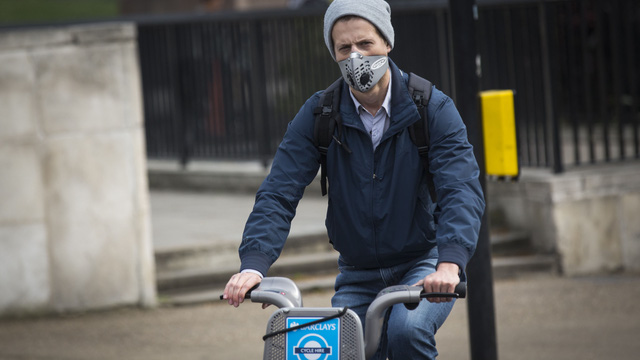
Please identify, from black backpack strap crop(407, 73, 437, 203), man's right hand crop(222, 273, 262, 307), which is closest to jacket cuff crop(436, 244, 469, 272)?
black backpack strap crop(407, 73, 437, 203)

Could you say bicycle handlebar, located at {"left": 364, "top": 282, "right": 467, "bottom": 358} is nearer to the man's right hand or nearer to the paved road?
the man's right hand

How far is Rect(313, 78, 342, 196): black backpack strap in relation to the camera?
3.48m

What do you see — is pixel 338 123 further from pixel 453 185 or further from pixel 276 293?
pixel 276 293

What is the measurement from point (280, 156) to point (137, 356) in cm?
348

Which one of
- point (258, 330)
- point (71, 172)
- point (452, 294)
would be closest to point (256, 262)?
point (452, 294)

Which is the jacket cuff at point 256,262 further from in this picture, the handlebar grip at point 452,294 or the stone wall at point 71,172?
the stone wall at point 71,172

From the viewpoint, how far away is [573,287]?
8.30 metres

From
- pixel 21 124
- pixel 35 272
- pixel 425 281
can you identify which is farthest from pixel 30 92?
pixel 425 281

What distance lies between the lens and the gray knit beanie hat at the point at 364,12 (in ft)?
11.1

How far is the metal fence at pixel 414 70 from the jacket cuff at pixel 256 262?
570 centimetres

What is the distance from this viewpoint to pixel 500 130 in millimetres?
5379

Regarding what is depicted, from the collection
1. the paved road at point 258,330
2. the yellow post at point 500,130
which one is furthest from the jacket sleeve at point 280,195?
the paved road at point 258,330

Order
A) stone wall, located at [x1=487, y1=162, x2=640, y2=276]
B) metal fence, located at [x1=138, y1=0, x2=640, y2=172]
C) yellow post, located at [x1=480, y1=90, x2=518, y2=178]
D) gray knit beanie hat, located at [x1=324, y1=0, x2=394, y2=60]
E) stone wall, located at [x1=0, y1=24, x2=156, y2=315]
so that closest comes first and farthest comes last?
1. gray knit beanie hat, located at [x1=324, y1=0, x2=394, y2=60]
2. yellow post, located at [x1=480, y1=90, x2=518, y2=178]
3. stone wall, located at [x1=0, y1=24, x2=156, y2=315]
4. stone wall, located at [x1=487, y1=162, x2=640, y2=276]
5. metal fence, located at [x1=138, y1=0, x2=640, y2=172]

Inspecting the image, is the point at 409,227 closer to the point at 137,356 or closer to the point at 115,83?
the point at 137,356
